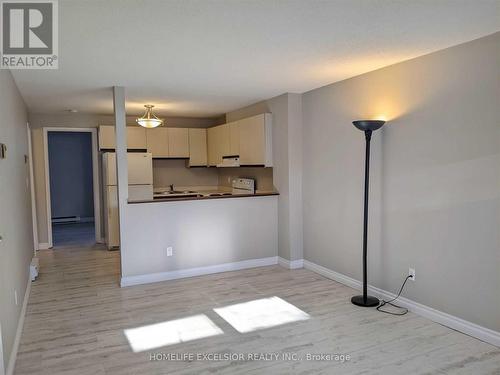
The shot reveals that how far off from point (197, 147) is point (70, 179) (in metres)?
4.31

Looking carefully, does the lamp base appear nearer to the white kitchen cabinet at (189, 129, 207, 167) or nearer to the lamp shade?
the lamp shade

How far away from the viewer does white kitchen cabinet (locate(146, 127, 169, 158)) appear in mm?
6836

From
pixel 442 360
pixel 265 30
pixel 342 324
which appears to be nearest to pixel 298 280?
pixel 342 324

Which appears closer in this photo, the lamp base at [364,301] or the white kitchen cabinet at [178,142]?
the lamp base at [364,301]

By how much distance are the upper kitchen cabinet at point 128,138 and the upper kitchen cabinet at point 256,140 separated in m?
1.96

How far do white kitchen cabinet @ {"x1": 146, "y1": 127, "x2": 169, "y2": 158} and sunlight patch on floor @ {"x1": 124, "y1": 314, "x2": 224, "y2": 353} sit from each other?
13.1 ft

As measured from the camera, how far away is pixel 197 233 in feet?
16.1

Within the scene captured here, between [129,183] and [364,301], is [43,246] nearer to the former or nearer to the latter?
[129,183]

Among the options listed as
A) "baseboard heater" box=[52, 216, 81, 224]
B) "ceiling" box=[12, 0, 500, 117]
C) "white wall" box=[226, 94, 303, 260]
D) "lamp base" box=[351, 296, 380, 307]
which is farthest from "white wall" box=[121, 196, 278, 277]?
"baseboard heater" box=[52, 216, 81, 224]

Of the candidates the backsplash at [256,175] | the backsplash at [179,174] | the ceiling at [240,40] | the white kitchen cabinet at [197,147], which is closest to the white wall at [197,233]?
the backsplash at [256,175]

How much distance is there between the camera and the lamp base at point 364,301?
3744 millimetres

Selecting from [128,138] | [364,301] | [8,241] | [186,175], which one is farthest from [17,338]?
[186,175]

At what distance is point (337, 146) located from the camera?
448 cm

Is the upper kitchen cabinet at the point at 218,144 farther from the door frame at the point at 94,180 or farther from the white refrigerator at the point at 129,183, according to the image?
the door frame at the point at 94,180
